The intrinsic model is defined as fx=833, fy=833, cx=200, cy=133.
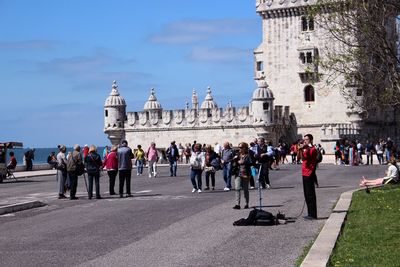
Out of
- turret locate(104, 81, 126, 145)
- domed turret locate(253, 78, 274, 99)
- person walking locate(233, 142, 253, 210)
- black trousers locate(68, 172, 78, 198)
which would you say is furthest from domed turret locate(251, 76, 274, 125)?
person walking locate(233, 142, 253, 210)

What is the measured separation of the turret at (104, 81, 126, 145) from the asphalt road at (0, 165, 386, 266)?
167ft

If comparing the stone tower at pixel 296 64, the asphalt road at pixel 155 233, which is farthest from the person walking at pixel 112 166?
the stone tower at pixel 296 64

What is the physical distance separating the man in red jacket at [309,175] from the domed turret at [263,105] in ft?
163

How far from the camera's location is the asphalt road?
39.1ft

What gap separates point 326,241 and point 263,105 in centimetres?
5478

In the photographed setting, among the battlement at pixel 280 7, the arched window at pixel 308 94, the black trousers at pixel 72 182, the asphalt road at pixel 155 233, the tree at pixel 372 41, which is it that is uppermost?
the battlement at pixel 280 7

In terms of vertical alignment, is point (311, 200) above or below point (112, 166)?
below

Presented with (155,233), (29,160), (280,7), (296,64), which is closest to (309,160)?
(155,233)

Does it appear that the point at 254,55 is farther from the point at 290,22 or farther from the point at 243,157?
the point at 243,157

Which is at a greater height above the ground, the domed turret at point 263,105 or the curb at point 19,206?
the domed turret at point 263,105

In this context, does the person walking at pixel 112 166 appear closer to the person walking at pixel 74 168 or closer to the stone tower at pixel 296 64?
the person walking at pixel 74 168

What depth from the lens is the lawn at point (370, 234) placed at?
10785 millimetres

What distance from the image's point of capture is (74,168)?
2486 centimetres

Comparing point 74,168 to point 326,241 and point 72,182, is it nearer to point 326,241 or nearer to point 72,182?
point 72,182
